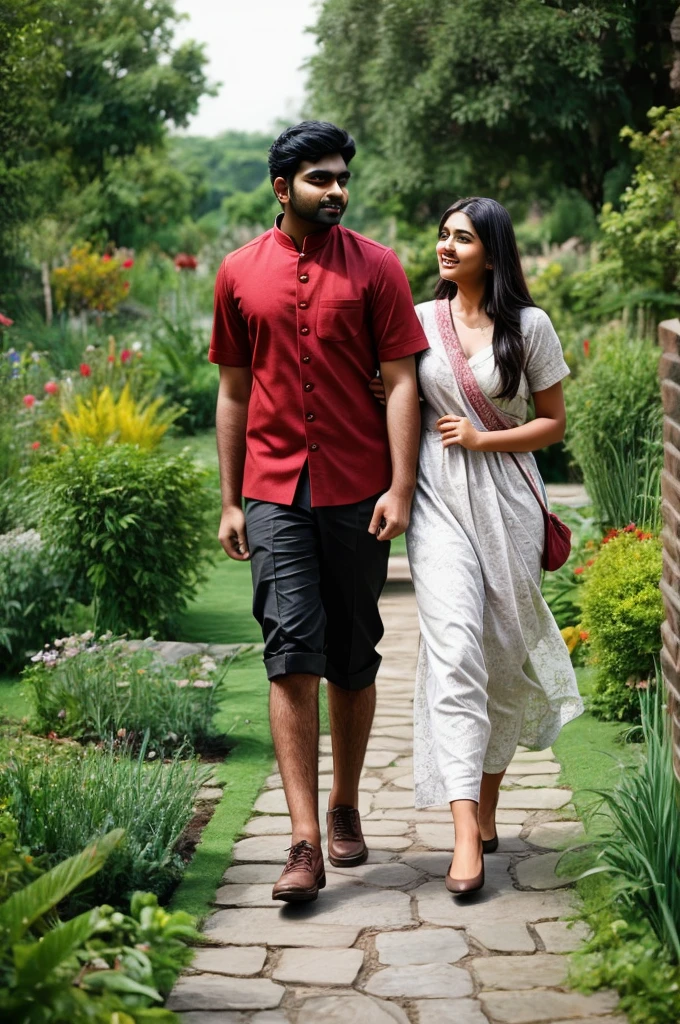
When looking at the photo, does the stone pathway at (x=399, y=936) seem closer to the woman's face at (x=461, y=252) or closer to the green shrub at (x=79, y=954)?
the green shrub at (x=79, y=954)

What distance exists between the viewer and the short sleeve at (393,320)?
3.61 m

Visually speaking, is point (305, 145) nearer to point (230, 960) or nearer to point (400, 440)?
point (400, 440)

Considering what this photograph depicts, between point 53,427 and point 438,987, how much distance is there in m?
6.61

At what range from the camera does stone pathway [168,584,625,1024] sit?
9.14ft

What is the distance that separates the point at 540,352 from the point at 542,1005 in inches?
69.2

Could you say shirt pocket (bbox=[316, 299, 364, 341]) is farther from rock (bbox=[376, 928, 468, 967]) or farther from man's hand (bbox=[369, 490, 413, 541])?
rock (bbox=[376, 928, 468, 967])

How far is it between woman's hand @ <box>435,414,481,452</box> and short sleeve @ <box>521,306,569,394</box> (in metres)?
0.25

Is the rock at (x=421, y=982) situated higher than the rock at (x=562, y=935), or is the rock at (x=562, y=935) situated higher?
the rock at (x=421, y=982)

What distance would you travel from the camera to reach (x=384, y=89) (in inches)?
640

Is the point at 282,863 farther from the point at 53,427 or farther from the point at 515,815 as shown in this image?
the point at 53,427

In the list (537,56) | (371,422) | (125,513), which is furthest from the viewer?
(537,56)

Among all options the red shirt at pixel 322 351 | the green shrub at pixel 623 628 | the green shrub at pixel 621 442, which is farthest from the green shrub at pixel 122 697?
the green shrub at pixel 621 442

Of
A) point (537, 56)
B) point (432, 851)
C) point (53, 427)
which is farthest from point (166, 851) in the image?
point (537, 56)

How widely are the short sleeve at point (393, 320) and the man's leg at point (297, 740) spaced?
0.93 m
